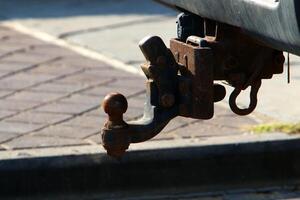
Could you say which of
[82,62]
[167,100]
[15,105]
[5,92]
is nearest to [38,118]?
[15,105]

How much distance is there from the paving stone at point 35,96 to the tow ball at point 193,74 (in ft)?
8.74

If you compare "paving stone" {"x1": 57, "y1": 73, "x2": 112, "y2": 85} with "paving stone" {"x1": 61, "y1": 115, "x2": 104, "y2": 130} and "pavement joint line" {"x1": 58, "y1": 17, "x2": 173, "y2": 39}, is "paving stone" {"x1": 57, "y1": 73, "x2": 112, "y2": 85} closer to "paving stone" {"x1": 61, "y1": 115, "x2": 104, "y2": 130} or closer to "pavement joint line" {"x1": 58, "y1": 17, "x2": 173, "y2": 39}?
"paving stone" {"x1": 61, "y1": 115, "x2": 104, "y2": 130}

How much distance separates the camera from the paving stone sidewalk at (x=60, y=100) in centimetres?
539

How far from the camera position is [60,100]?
611 centimetres

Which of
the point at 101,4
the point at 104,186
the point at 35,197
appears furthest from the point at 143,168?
the point at 101,4

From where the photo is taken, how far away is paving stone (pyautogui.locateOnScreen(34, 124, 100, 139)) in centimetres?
541

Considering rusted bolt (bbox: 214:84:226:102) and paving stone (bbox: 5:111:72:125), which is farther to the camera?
paving stone (bbox: 5:111:72:125)

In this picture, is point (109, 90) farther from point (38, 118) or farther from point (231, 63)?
point (231, 63)

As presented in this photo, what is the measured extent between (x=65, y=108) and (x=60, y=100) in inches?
6.9

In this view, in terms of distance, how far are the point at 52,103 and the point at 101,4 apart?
3.20 metres

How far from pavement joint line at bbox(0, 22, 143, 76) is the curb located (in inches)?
70.2

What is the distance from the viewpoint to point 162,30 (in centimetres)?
785

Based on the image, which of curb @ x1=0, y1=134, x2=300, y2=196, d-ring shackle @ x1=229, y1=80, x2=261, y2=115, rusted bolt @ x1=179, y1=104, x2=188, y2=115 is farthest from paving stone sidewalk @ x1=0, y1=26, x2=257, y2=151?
rusted bolt @ x1=179, y1=104, x2=188, y2=115

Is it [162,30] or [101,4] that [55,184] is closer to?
[162,30]
